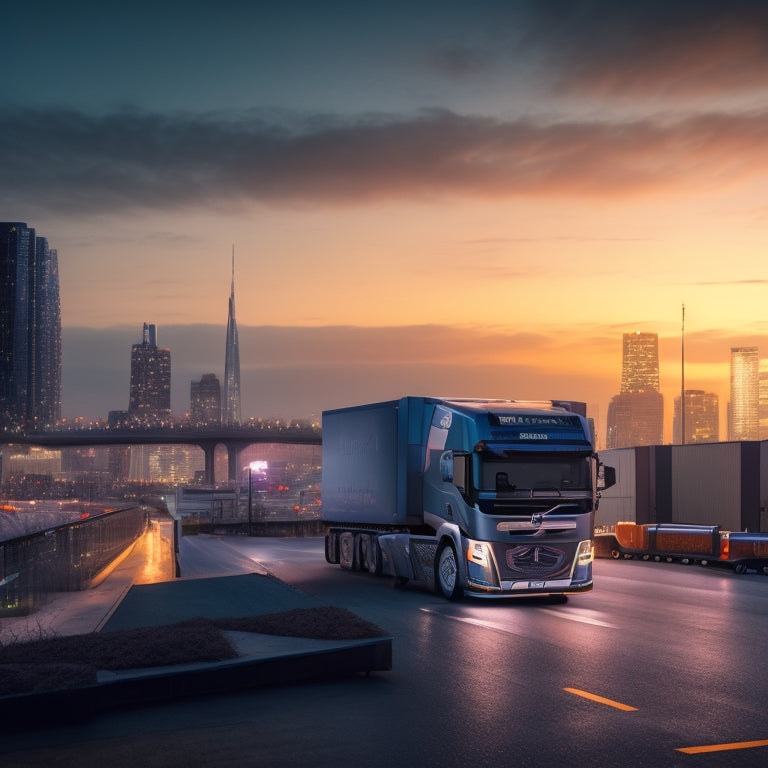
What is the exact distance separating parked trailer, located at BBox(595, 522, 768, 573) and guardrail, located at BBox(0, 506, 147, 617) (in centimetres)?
1945

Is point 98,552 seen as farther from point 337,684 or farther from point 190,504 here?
point 190,504

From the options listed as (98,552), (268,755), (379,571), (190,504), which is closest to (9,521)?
(98,552)

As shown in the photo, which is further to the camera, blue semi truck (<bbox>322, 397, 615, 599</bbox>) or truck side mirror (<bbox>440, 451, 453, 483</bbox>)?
truck side mirror (<bbox>440, 451, 453, 483</bbox>)

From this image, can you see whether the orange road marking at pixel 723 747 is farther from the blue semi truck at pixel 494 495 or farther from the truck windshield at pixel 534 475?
the truck windshield at pixel 534 475

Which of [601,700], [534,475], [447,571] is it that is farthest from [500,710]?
[447,571]

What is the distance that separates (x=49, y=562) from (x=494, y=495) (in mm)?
8792

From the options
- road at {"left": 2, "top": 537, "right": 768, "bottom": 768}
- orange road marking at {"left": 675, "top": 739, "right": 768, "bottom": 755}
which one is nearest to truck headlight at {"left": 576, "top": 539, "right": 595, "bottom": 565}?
road at {"left": 2, "top": 537, "right": 768, "bottom": 768}

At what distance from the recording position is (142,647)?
37.5 ft

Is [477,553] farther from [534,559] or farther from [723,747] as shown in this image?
[723,747]

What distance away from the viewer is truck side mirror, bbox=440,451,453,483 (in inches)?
857

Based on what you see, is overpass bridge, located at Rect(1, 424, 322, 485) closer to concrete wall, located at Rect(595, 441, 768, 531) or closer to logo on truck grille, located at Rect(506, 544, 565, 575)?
concrete wall, located at Rect(595, 441, 768, 531)

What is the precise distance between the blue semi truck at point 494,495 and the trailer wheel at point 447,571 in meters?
0.02

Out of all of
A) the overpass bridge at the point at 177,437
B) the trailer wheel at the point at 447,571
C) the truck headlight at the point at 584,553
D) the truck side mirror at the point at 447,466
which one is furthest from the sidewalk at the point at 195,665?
the overpass bridge at the point at 177,437

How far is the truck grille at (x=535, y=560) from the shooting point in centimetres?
2088
